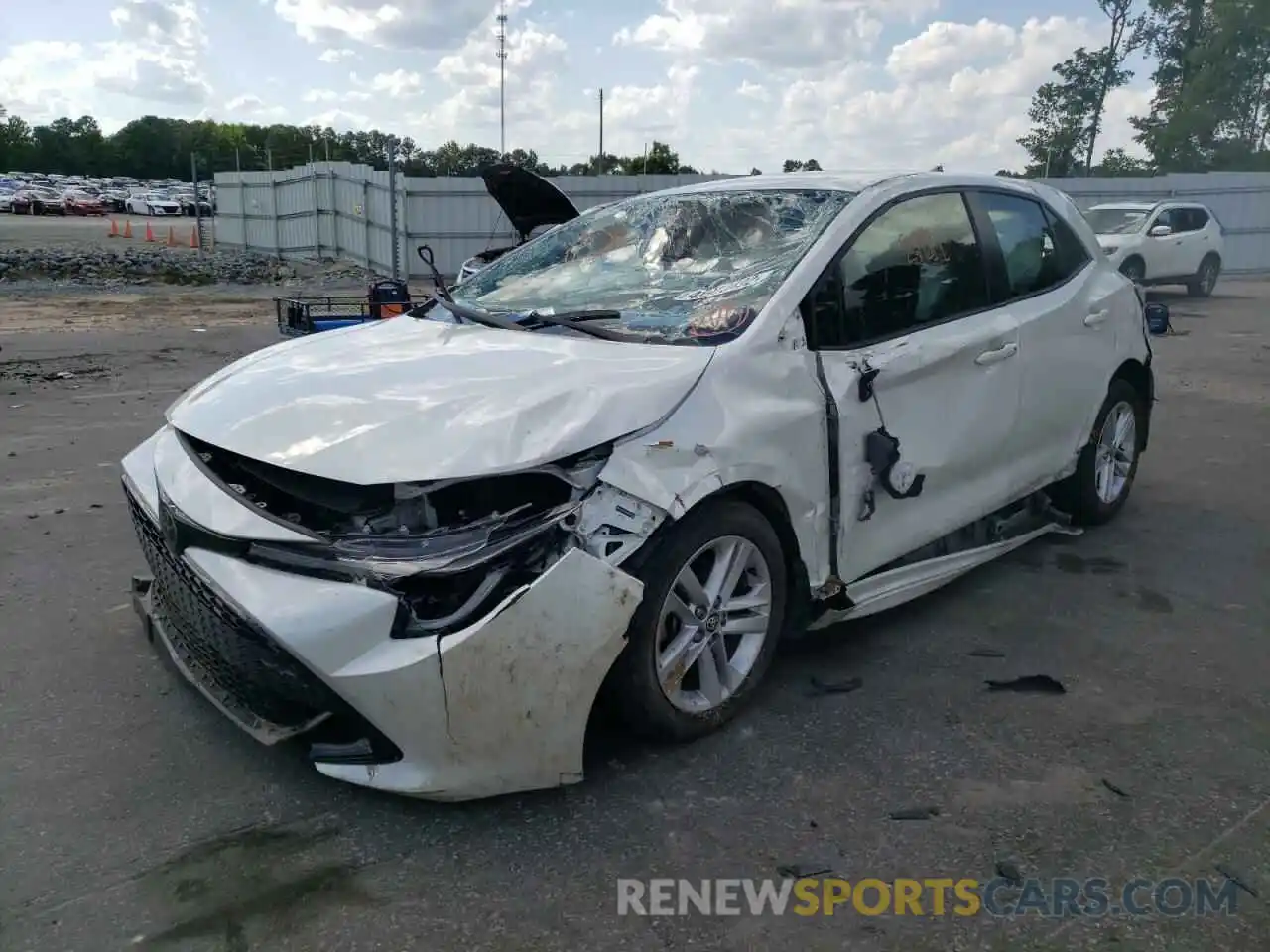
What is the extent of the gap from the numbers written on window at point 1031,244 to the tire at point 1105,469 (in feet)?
2.36

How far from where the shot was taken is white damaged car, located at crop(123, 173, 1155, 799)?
272 centimetres

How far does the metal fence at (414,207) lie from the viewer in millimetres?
21828

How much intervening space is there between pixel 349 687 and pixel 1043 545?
3.77 metres

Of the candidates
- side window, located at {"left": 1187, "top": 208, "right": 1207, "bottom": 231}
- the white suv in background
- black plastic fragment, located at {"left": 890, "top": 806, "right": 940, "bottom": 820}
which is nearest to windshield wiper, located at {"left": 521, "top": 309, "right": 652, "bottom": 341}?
black plastic fragment, located at {"left": 890, "top": 806, "right": 940, "bottom": 820}

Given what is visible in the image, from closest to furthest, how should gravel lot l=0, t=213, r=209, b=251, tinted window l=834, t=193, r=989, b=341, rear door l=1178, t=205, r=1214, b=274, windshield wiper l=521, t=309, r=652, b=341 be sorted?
windshield wiper l=521, t=309, r=652, b=341 → tinted window l=834, t=193, r=989, b=341 → rear door l=1178, t=205, r=1214, b=274 → gravel lot l=0, t=213, r=209, b=251

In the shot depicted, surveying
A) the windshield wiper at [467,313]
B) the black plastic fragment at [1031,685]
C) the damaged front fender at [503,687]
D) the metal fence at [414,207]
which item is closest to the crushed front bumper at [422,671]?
the damaged front fender at [503,687]

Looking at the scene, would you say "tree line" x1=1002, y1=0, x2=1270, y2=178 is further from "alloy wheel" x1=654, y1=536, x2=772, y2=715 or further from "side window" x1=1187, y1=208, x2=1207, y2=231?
"alloy wheel" x1=654, y1=536, x2=772, y2=715

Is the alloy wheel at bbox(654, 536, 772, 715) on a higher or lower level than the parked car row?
lower

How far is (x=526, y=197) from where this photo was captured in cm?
770

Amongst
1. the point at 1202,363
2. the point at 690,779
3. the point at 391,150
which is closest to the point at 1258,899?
the point at 690,779

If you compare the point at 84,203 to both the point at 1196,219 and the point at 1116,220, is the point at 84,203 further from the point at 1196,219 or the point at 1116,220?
the point at 1196,219

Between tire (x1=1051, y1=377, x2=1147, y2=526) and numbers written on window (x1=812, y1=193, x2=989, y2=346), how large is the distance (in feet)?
4.19

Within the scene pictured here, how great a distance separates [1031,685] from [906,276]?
1.54m

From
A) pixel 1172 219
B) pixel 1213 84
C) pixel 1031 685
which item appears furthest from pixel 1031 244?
pixel 1213 84
